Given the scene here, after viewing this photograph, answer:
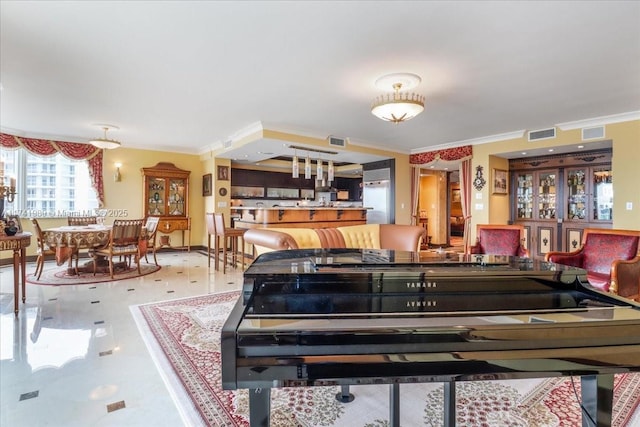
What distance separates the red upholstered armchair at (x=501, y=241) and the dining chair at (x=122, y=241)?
5.21 meters

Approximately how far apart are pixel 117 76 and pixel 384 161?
5.91 m

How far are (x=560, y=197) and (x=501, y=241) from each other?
2.91 m

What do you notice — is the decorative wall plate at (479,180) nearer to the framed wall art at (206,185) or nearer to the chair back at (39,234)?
the framed wall art at (206,185)

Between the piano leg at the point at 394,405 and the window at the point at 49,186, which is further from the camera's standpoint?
the window at the point at 49,186

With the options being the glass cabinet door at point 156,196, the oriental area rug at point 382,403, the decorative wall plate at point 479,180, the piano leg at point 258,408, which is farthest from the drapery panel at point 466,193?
the glass cabinet door at point 156,196

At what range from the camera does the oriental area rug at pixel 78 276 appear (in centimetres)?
458

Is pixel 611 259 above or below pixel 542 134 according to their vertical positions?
below

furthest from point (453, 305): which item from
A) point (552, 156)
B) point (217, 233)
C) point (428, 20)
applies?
point (552, 156)

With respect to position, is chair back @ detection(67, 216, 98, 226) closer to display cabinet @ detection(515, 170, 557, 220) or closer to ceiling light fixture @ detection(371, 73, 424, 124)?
ceiling light fixture @ detection(371, 73, 424, 124)

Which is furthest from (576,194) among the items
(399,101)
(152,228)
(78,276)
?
(78,276)

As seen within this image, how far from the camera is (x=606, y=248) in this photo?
362cm

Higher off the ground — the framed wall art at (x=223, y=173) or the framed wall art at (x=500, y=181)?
the framed wall art at (x=223, y=173)

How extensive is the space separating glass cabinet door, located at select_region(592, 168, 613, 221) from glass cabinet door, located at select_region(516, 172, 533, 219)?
107cm

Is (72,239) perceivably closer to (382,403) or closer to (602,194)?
(382,403)
